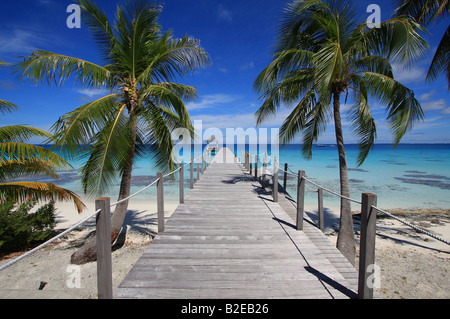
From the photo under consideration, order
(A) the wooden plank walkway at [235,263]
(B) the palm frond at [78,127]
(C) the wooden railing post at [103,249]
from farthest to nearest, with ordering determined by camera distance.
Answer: (B) the palm frond at [78,127] < (A) the wooden plank walkway at [235,263] < (C) the wooden railing post at [103,249]

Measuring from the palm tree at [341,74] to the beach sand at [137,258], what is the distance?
173 centimetres

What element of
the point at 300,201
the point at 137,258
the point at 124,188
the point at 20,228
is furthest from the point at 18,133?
the point at 300,201

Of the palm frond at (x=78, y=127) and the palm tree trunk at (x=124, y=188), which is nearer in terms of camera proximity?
the palm frond at (x=78, y=127)

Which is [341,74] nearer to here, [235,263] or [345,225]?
[345,225]

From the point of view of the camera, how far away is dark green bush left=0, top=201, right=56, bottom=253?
6.91 metres

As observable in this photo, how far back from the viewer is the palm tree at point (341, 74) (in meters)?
5.19

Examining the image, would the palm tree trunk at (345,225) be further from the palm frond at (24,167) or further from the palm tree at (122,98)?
the palm frond at (24,167)

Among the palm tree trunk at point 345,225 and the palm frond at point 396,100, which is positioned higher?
the palm frond at point 396,100

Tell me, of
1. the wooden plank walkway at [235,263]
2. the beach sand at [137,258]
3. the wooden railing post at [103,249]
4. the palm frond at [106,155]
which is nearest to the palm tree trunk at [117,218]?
the beach sand at [137,258]

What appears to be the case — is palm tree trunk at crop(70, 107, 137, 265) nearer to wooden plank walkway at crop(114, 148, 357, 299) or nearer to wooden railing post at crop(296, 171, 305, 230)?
wooden plank walkway at crop(114, 148, 357, 299)

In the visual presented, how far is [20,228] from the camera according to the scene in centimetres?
700

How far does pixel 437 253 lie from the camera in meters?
7.25
